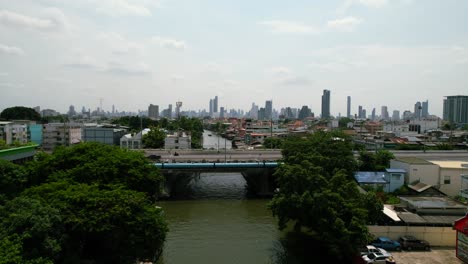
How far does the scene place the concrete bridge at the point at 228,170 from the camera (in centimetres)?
2978

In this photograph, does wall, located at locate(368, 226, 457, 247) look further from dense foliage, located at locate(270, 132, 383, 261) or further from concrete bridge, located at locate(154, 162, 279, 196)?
concrete bridge, located at locate(154, 162, 279, 196)

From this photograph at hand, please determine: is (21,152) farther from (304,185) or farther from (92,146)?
(304,185)

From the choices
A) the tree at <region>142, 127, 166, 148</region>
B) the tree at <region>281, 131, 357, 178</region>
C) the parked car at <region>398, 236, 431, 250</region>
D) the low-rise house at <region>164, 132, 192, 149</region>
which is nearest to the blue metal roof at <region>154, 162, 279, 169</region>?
the tree at <region>281, 131, 357, 178</region>

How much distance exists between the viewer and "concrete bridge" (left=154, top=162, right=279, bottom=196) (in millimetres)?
29781

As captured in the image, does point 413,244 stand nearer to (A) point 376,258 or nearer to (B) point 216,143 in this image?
(A) point 376,258

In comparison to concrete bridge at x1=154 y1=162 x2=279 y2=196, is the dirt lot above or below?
below

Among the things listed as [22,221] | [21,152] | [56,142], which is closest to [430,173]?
[22,221]

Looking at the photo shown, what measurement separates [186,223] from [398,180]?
44.4 feet

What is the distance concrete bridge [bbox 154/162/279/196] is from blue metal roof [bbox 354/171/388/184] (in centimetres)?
615

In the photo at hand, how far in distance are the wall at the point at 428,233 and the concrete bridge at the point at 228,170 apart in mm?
12904

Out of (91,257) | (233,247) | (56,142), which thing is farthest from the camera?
(56,142)

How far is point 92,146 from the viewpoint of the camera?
19.8 metres

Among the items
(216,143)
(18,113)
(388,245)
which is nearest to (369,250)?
(388,245)

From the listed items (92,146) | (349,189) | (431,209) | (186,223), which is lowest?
(186,223)
